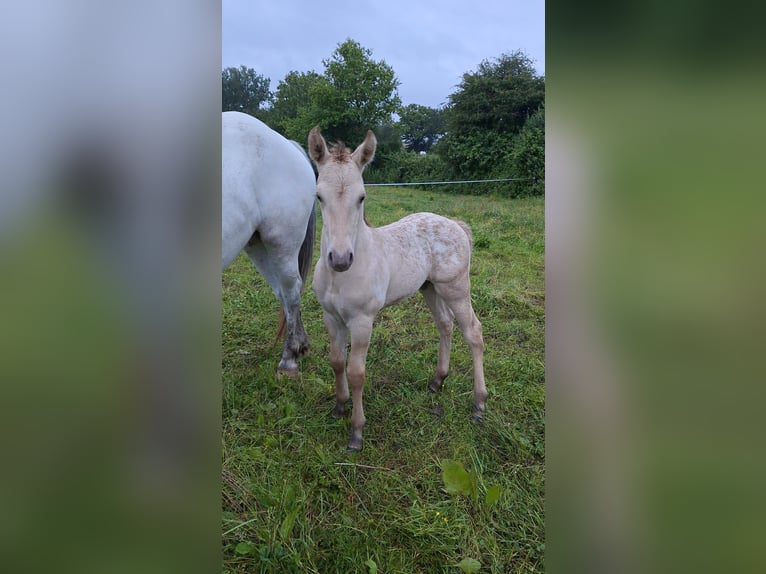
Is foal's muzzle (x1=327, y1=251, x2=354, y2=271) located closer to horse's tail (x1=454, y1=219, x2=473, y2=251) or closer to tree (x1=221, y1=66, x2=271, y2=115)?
tree (x1=221, y1=66, x2=271, y2=115)

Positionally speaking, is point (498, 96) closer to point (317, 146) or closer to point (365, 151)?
point (365, 151)

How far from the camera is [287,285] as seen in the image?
119 inches

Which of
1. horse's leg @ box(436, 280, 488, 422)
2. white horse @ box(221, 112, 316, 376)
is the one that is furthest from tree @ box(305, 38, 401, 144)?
horse's leg @ box(436, 280, 488, 422)

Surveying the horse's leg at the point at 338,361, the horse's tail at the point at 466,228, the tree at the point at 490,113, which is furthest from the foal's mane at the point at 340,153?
the horse's tail at the point at 466,228

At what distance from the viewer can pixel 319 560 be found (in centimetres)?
128

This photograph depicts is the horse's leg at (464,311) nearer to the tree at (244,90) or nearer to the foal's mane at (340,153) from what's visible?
the foal's mane at (340,153)
